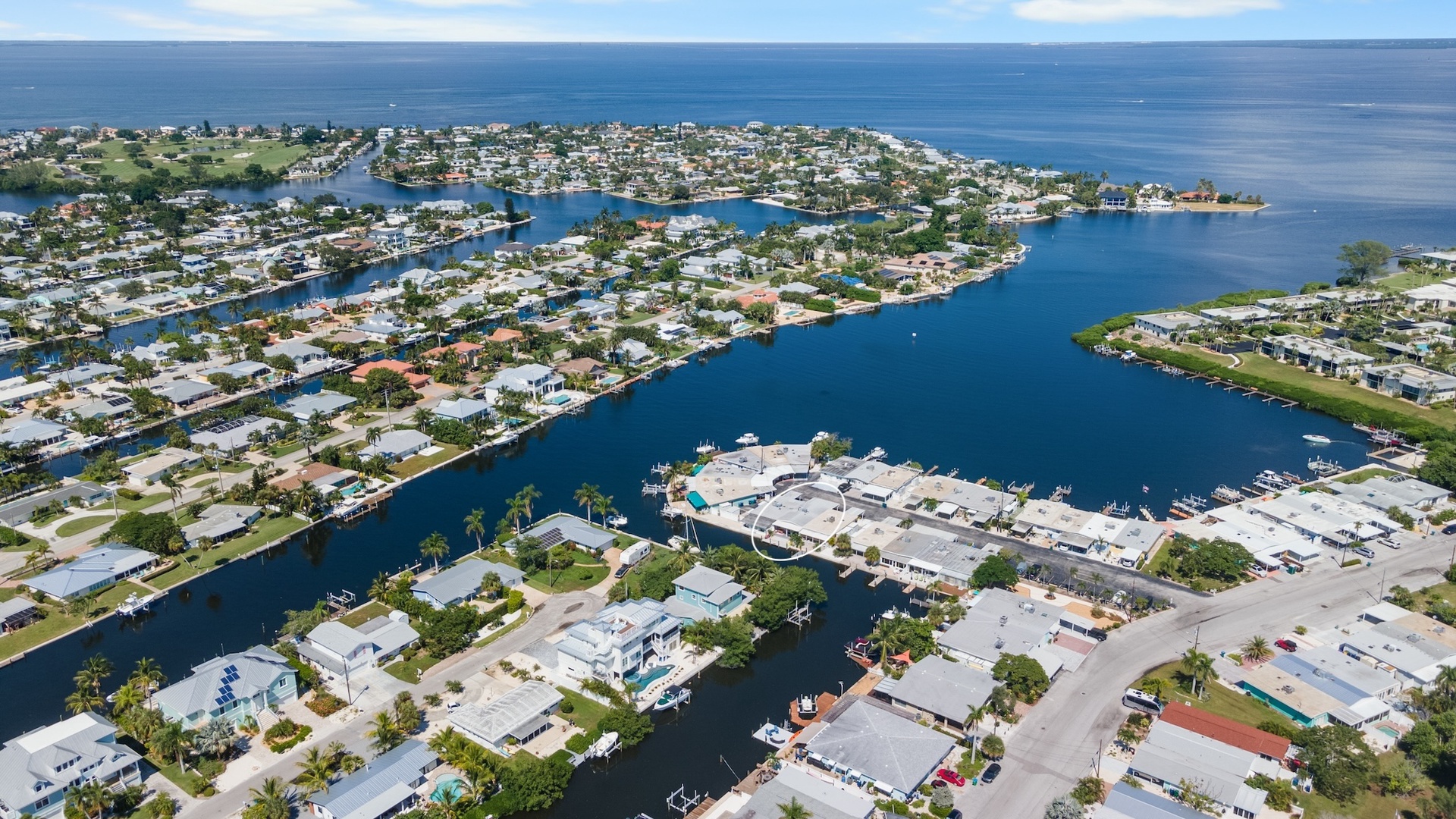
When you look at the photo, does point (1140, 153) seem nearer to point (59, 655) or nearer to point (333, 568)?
point (333, 568)

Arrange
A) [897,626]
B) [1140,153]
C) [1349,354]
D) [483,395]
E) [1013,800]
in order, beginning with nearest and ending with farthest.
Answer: [1013,800] → [897,626] → [483,395] → [1349,354] → [1140,153]

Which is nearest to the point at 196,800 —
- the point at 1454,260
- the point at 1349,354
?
the point at 1349,354

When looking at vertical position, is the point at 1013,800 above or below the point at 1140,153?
below

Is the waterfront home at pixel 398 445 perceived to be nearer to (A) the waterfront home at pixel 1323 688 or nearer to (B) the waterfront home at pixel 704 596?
(B) the waterfront home at pixel 704 596

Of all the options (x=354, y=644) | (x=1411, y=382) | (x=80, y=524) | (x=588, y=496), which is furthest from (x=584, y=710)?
(x=1411, y=382)

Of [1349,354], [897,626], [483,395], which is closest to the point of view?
[897,626]

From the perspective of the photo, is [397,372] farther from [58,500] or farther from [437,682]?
[437,682]

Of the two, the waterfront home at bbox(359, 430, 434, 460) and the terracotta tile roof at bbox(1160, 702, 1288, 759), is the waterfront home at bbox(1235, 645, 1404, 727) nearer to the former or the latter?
the terracotta tile roof at bbox(1160, 702, 1288, 759)
